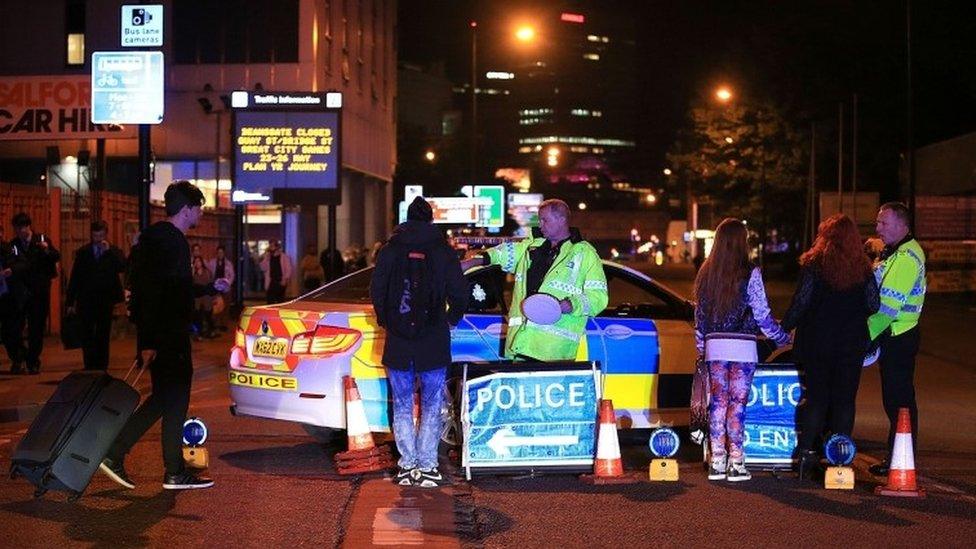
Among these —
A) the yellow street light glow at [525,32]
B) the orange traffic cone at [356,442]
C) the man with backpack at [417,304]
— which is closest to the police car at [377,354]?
the orange traffic cone at [356,442]

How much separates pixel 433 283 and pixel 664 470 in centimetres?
201

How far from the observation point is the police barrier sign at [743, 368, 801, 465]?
926 centimetres

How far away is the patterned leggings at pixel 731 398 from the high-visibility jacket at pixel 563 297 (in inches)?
34.9

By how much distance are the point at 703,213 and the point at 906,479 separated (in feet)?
258

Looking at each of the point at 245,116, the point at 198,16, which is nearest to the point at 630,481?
the point at 245,116

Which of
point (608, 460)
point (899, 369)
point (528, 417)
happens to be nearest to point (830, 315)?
point (899, 369)

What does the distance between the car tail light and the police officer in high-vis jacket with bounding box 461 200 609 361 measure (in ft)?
3.97

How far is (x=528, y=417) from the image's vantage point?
884 cm

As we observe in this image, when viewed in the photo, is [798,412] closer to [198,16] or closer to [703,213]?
[198,16]

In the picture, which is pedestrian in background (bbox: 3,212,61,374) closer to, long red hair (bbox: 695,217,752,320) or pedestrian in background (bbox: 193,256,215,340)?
pedestrian in background (bbox: 193,256,215,340)

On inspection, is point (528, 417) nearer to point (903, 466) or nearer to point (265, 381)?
point (265, 381)

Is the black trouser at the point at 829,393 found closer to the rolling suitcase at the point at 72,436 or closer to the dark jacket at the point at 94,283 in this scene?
the rolling suitcase at the point at 72,436

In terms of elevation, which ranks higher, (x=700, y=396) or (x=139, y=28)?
(x=139, y=28)

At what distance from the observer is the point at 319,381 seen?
9.65 meters
